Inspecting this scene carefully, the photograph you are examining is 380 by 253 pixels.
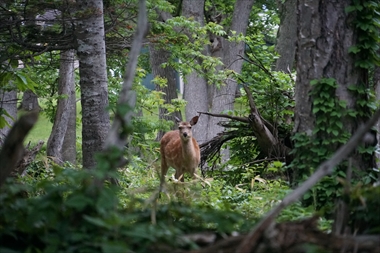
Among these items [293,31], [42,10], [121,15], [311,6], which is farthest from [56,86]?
[311,6]

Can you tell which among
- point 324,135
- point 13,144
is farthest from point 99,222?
point 324,135

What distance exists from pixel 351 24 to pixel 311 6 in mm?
494

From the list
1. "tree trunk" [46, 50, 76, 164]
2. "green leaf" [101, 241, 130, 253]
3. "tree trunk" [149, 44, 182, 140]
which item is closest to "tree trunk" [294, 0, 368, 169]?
"green leaf" [101, 241, 130, 253]

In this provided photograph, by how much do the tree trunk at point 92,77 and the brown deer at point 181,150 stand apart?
3088mm

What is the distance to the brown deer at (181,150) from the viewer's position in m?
12.9

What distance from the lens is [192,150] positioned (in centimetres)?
1286

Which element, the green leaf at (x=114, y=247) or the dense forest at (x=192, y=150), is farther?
the dense forest at (x=192, y=150)

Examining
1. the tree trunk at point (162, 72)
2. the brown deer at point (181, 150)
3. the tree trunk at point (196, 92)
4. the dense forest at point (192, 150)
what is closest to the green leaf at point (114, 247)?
the dense forest at point (192, 150)

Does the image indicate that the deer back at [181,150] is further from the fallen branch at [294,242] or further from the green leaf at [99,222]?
the green leaf at [99,222]

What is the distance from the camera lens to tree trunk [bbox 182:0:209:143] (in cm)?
2075

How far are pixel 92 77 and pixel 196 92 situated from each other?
12312mm

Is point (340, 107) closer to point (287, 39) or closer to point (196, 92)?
point (196, 92)

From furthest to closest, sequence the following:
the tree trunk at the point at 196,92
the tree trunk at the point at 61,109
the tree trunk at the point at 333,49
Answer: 1. the tree trunk at the point at 196,92
2. the tree trunk at the point at 61,109
3. the tree trunk at the point at 333,49

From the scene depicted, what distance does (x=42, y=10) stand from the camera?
1091cm
